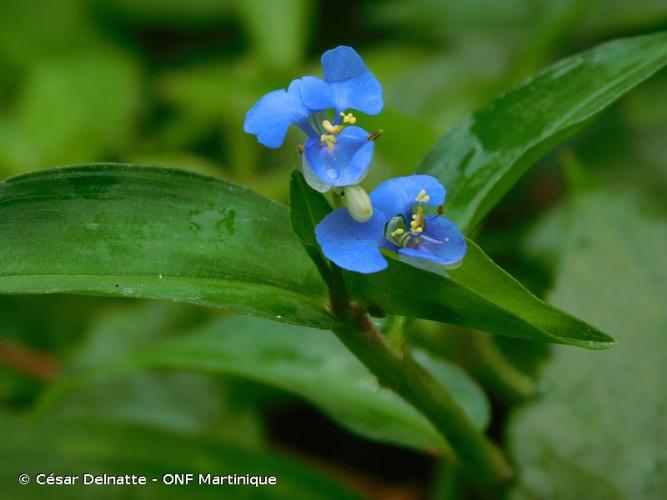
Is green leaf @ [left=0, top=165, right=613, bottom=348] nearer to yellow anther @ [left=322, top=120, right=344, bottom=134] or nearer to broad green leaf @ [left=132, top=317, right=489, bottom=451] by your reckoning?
yellow anther @ [left=322, top=120, right=344, bottom=134]

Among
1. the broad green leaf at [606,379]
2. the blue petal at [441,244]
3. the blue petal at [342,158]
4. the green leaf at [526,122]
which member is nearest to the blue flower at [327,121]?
the blue petal at [342,158]

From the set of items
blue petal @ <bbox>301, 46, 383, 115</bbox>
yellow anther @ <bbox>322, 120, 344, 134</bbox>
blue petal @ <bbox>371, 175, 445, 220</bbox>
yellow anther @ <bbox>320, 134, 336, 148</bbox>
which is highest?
blue petal @ <bbox>301, 46, 383, 115</bbox>

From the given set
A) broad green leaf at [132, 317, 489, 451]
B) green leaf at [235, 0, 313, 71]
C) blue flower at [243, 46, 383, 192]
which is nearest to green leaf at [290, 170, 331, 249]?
blue flower at [243, 46, 383, 192]

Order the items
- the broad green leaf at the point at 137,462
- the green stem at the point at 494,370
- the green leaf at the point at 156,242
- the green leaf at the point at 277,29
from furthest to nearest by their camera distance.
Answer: the green leaf at the point at 277,29 → the green stem at the point at 494,370 → the broad green leaf at the point at 137,462 → the green leaf at the point at 156,242

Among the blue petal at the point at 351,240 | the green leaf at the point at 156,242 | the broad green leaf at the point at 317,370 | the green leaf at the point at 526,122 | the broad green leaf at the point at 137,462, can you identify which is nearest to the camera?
the blue petal at the point at 351,240

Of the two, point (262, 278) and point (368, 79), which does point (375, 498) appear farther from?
point (368, 79)

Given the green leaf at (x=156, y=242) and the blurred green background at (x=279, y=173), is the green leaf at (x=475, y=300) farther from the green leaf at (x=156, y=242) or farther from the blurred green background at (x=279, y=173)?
the blurred green background at (x=279, y=173)
